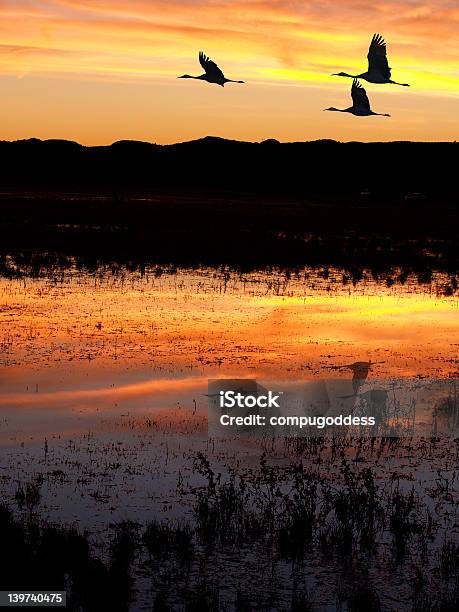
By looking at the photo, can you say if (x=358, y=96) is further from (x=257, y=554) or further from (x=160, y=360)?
(x=257, y=554)

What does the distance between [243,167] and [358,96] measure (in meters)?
143

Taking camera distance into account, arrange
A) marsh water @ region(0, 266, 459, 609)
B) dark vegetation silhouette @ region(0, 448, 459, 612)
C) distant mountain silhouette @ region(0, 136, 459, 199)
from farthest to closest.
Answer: distant mountain silhouette @ region(0, 136, 459, 199) → marsh water @ region(0, 266, 459, 609) → dark vegetation silhouette @ region(0, 448, 459, 612)

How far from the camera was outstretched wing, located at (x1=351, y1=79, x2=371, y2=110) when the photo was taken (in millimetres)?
20016

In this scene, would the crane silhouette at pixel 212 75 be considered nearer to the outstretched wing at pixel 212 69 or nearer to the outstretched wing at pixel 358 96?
the outstretched wing at pixel 212 69

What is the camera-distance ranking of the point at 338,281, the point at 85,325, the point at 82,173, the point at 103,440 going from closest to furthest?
the point at 103,440
the point at 85,325
the point at 338,281
the point at 82,173

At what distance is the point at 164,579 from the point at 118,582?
0.30 meters

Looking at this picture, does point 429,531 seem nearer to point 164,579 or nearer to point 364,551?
point 364,551

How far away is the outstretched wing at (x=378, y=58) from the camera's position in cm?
1845

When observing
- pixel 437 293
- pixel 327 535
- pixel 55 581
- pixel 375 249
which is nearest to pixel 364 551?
pixel 327 535

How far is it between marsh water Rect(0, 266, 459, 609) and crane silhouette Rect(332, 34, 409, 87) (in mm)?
4117

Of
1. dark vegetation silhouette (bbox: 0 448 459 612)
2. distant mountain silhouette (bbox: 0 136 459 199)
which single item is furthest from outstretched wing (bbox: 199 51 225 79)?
distant mountain silhouette (bbox: 0 136 459 199)

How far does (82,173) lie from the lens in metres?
168

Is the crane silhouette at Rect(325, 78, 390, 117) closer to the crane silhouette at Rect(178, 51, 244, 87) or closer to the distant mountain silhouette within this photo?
the crane silhouette at Rect(178, 51, 244, 87)

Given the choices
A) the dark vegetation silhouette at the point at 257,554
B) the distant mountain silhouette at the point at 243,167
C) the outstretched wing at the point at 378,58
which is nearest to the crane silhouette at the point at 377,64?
the outstretched wing at the point at 378,58
